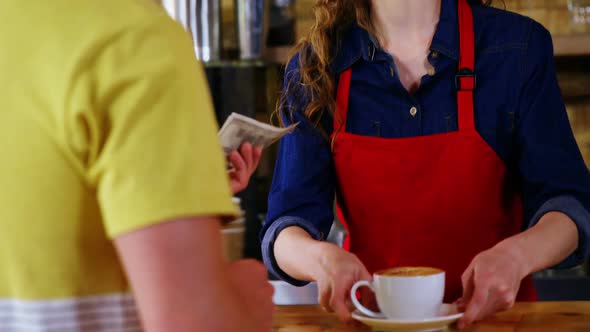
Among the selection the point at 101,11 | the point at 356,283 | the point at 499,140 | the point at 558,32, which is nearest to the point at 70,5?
the point at 101,11

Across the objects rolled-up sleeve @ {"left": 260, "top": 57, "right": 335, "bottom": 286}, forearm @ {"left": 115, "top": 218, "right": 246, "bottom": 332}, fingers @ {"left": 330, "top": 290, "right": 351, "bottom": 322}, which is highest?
forearm @ {"left": 115, "top": 218, "right": 246, "bottom": 332}

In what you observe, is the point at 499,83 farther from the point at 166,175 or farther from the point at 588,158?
the point at 588,158

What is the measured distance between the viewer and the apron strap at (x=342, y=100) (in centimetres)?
177

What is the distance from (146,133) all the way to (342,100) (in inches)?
45.6

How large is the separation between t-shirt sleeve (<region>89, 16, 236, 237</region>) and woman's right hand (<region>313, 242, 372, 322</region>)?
723 mm

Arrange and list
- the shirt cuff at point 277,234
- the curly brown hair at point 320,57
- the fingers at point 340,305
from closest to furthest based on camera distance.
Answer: the fingers at point 340,305
the shirt cuff at point 277,234
the curly brown hair at point 320,57

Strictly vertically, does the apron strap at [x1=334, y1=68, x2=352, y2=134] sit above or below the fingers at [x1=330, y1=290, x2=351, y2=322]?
above

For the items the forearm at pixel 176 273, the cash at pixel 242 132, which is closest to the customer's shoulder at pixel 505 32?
the cash at pixel 242 132

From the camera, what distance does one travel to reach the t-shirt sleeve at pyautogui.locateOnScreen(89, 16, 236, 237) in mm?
652

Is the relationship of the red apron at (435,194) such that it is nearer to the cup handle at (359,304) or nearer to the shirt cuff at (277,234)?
the shirt cuff at (277,234)

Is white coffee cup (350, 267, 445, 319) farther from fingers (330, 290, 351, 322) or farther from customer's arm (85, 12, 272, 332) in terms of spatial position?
customer's arm (85, 12, 272, 332)

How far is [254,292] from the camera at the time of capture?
77cm

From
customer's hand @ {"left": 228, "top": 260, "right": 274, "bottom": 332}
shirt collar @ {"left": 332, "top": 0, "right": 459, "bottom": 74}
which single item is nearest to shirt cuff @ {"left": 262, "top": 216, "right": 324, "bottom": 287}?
shirt collar @ {"left": 332, "top": 0, "right": 459, "bottom": 74}

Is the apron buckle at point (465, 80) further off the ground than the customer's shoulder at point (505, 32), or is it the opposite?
the customer's shoulder at point (505, 32)
